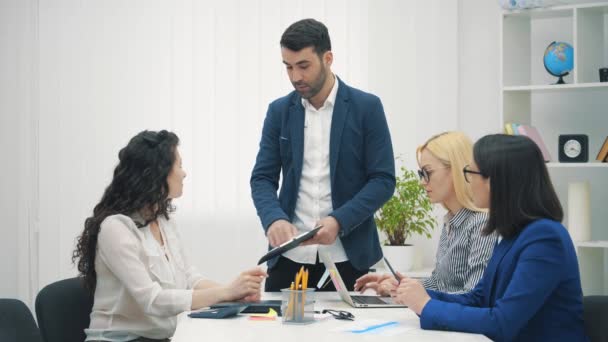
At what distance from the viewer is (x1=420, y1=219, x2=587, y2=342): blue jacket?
1.89 m

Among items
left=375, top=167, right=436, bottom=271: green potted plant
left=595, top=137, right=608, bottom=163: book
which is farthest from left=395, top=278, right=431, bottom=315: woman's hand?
left=595, top=137, right=608, bottom=163: book

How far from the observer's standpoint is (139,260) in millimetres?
2418

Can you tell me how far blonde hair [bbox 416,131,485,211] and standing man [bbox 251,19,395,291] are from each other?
213 millimetres

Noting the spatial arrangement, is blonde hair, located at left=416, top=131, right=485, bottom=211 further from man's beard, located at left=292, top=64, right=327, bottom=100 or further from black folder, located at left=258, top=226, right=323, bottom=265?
black folder, located at left=258, top=226, right=323, bottom=265

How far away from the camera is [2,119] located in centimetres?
482

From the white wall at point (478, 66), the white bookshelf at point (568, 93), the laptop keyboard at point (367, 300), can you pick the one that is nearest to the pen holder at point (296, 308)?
the laptop keyboard at point (367, 300)

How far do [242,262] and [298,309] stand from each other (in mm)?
2771

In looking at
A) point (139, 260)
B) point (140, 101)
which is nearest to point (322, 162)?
point (139, 260)

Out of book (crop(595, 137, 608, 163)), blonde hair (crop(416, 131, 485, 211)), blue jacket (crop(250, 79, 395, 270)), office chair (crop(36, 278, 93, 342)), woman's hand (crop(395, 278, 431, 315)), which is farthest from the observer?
book (crop(595, 137, 608, 163))

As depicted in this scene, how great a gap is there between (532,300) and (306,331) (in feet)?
1.88

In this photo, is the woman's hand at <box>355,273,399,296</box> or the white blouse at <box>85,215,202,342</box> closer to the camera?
the white blouse at <box>85,215,202,342</box>

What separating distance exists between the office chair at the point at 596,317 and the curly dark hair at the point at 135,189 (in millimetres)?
1402

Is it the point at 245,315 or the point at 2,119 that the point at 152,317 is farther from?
the point at 2,119

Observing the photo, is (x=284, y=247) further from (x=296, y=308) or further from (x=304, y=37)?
(x=304, y=37)
